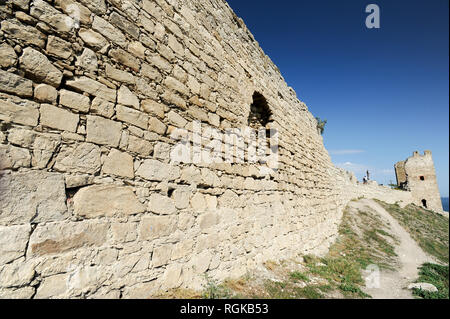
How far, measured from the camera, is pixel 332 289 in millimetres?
4215

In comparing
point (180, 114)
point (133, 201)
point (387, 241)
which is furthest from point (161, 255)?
point (387, 241)

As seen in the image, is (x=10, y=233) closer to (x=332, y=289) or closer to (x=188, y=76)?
(x=188, y=76)

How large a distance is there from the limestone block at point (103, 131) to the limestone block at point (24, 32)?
650mm

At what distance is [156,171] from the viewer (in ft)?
8.18

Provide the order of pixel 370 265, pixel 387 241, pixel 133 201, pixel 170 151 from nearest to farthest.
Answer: pixel 133 201 → pixel 170 151 → pixel 370 265 → pixel 387 241

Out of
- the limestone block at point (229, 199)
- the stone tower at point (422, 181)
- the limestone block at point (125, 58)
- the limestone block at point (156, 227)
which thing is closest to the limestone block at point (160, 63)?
the limestone block at point (125, 58)

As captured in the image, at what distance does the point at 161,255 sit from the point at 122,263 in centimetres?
45

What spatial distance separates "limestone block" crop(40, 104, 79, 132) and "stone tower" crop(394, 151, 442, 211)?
31.4 m

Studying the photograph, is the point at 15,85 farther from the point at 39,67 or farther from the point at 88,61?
the point at 88,61

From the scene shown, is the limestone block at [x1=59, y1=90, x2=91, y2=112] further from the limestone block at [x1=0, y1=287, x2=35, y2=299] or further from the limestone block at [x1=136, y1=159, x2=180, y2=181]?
the limestone block at [x1=0, y1=287, x2=35, y2=299]

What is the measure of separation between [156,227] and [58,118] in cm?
141

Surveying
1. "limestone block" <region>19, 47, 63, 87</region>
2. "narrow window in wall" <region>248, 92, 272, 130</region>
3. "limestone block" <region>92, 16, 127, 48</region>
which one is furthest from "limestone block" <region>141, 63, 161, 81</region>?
"narrow window in wall" <region>248, 92, 272, 130</region>

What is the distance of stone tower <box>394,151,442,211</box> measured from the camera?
944 inches

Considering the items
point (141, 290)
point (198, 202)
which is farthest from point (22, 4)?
point (141, 290)
